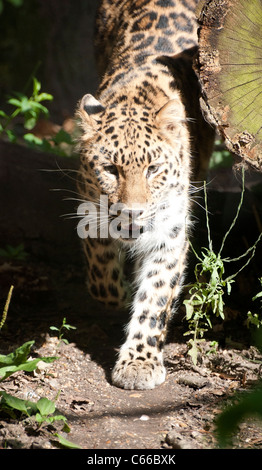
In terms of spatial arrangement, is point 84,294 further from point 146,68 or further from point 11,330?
point 146,68

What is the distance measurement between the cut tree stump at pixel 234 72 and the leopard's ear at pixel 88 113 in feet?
3.34

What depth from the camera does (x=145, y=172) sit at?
4.53 meters

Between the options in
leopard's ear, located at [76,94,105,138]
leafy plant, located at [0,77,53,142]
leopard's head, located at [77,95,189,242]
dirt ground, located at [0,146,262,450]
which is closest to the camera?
dirt ground, located at [0,146,262,450]

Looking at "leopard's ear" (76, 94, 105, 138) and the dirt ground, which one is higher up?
"leopard's ear" (76, 94, 105, 138)

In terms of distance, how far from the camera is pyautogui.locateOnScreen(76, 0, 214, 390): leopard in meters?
4.50

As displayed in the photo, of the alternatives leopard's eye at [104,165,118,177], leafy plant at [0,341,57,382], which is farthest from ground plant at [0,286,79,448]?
leopard's eye at [104,165,118,177]

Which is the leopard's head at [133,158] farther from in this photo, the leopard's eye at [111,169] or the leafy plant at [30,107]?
the leafy plant at [30,107]

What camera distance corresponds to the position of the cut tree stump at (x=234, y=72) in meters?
4.06

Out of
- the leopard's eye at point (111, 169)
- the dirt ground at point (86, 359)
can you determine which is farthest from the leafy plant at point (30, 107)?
the leopard's eye at point (111, 169)

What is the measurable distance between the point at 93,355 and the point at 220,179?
3682mm

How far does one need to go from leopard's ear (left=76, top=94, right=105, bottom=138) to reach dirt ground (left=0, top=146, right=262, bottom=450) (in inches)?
69.6

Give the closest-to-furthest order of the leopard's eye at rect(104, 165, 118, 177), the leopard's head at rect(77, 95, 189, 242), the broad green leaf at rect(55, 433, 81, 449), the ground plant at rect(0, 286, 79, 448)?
1. the broad green leaf at rect(55, 433, 81, 449)
2. the ground plant at rect(0, 286, 79, 448)
3. the leopard's head at rect(77, 95, 189, 242)
4. the leopard's eye at rect(104, 165, 118, 177)

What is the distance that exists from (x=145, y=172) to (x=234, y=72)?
0.98 metres

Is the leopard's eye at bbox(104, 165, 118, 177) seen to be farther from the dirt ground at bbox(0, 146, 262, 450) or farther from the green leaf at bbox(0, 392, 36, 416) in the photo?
the green leaf at bbox(0, 392, 36, 416)
